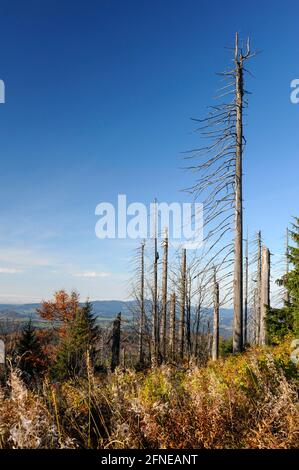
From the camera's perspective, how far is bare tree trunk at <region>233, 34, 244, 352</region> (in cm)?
1261

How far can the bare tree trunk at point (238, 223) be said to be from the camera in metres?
12.6

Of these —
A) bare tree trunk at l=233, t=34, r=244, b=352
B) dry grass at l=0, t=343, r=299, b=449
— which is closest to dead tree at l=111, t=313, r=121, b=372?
bare tree trunk at l=233, t=34, r=244, b=352

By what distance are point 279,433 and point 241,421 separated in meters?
0.41

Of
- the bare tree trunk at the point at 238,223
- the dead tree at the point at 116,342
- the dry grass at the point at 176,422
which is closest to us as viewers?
the dry grass at the point at 176,422

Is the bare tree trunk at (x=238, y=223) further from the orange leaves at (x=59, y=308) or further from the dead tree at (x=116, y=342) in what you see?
the orange leaves at (x=59, y=308)

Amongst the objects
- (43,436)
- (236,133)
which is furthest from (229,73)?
(43,436)

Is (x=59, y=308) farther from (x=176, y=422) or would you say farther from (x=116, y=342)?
(x=176, y=422)

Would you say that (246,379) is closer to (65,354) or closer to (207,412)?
(207,412)

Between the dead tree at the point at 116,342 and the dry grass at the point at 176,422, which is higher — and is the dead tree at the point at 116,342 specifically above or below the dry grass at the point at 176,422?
below

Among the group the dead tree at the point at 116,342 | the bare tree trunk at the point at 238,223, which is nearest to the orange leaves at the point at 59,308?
the dead tree at the point at 116,342

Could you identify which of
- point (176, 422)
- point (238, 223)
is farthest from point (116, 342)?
point (176, 422)

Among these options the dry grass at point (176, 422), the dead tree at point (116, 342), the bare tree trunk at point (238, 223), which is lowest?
Result: the dead tree at point (116, 342)

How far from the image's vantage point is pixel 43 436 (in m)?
3.15

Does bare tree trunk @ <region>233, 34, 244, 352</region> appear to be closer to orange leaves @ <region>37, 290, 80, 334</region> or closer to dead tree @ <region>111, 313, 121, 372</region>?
dead tree @ <region>111, 313, 121, 372</region>
